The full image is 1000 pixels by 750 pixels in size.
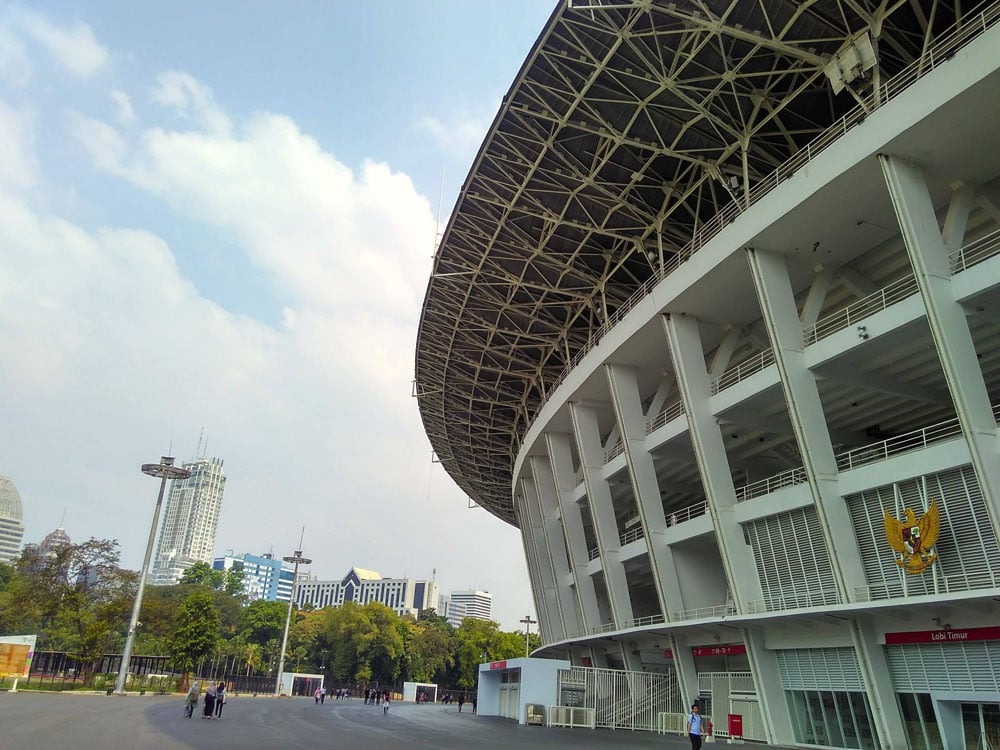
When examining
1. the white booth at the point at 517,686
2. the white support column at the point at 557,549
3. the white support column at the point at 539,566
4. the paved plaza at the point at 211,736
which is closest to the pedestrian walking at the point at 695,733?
the paved plaza at the point at 211,736

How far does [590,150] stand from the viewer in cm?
2697

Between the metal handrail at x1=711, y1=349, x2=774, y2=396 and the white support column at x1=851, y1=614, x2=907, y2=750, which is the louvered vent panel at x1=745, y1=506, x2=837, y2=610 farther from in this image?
the metal handrail at x1=711, y1=349, x2=774, y2=396

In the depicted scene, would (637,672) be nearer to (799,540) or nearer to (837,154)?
(799,540)

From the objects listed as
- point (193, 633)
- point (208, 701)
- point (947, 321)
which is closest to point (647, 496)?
point (947, 321)

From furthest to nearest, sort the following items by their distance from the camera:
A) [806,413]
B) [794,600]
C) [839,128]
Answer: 1. [794,600]
2. [806,413]
3. [839,128]

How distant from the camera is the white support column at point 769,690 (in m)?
22.8

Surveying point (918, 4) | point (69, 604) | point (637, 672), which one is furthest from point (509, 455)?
point (918, 4)

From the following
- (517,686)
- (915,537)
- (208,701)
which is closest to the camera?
(915,537)

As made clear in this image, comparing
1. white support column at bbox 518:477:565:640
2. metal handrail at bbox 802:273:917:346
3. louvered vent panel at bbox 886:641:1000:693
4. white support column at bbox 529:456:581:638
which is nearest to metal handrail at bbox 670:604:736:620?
louvered vent panel at bbox 886:641:1000:693

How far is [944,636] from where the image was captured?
18312 mm

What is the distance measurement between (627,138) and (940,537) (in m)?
15.8

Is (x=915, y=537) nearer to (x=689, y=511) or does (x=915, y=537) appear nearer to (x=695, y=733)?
(x=695, y=733)

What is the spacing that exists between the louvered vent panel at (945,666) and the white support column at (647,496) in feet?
29.1

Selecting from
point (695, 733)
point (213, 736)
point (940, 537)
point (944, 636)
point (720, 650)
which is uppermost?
point (940, 537)
